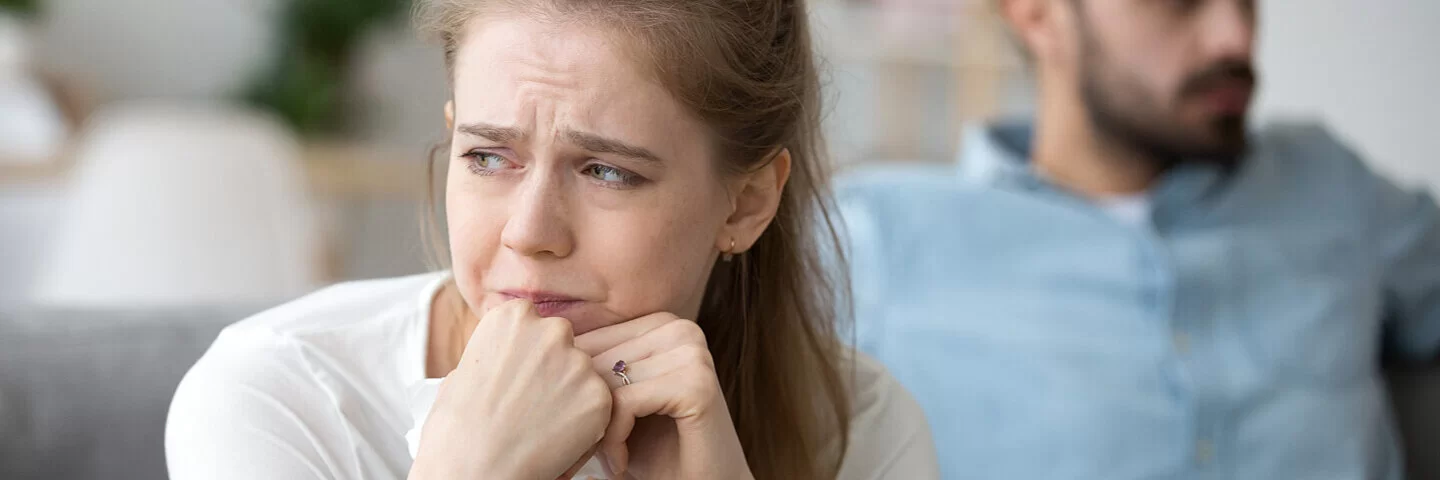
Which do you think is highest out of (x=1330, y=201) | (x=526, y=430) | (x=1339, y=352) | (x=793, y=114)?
(x=793, y=114)

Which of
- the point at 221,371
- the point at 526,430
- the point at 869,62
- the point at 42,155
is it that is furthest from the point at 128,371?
the point at 869,62

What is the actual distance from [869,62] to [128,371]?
13.5 feet

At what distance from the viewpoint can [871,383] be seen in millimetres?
1295

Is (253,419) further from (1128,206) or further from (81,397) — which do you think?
(1128,206)

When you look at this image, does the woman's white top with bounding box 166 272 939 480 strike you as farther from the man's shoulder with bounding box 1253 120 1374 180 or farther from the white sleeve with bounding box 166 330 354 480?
the man's shoulder with bounding box 1253 120 1374 180

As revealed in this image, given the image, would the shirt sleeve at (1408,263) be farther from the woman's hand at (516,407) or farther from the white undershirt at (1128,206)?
the woman's hand at (516,407)

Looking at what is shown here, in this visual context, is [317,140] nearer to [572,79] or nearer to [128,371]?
[128,371]

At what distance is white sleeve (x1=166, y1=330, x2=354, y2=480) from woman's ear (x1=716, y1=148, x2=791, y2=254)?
35cm

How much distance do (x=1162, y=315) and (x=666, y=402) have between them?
1057 mm

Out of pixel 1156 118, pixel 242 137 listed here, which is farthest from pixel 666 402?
pixel 242 137

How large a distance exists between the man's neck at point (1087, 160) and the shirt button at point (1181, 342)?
273mm

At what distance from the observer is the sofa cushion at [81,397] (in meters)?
1.35

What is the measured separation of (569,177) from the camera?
96 cm

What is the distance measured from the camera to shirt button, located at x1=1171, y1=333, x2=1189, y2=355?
179 centimetres
